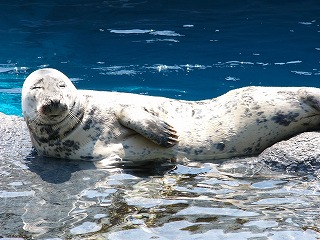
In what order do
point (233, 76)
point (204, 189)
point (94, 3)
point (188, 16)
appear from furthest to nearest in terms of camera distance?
1. point (94, 3)
2. point (188, 16)
3. point (233, 76)
4. point (204, 189)

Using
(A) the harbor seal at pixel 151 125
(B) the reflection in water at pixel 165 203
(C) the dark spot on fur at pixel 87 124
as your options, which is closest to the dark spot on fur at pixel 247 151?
(A) the harbor seal at pixel 151 125

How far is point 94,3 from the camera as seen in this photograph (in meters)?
12.5

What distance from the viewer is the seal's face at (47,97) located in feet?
17.1

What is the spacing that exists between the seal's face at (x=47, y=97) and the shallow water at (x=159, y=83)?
0.35 meters

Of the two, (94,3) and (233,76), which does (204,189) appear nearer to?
(233,76)

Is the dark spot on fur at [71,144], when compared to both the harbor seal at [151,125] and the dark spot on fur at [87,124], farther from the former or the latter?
the dark spot on fur at [87,124]

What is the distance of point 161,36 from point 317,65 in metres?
2.47

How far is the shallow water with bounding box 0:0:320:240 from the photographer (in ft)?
13.3

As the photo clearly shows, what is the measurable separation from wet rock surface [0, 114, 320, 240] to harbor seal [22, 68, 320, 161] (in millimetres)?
157

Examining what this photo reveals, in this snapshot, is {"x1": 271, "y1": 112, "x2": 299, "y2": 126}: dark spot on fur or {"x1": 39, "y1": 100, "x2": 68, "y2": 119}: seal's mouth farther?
{"x1": 271, "y1": 112, "x2": 299, "y2": 126}: dark spot on fur

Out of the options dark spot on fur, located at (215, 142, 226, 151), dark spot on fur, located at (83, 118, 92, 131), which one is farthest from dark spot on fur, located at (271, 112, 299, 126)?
dark spot on fur, located at (83, 118, 92, 131)

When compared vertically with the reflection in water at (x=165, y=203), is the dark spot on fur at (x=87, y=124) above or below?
above

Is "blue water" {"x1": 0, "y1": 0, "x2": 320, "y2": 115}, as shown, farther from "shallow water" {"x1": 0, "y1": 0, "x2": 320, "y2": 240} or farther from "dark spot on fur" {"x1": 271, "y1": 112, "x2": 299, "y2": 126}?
"dark spot on fur" {"x1": 271, "y1": 112, "x2": 299, "y2": 126}

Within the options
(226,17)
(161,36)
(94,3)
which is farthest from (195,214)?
(94,3)
